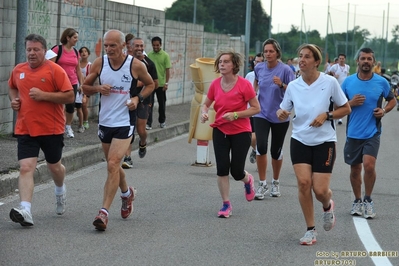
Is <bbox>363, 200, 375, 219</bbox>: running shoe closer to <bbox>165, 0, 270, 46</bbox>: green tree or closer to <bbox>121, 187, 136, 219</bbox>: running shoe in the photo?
<bbox>121, 187, 136, 219</bbox>: running shoe

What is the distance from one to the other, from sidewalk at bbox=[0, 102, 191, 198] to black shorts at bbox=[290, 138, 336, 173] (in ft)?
12.6

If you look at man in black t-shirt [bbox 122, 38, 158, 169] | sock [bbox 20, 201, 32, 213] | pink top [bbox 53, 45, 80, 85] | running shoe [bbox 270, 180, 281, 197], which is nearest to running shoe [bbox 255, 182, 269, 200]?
running shoe [bbox 270, 180, 281, 197]

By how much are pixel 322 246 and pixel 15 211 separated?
2831mm

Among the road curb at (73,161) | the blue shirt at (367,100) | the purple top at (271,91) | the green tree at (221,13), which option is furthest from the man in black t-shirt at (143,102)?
the green tree at (221,13)

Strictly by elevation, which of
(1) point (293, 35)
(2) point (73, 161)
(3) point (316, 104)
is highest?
(1) point (293, 35)

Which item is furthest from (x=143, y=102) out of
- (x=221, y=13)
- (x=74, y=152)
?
(x=221, y=13)

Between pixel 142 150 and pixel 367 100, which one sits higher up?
pixel 367 100

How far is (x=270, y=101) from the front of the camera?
10.6m

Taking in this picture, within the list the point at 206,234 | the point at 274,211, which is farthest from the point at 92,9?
the point at 206,234

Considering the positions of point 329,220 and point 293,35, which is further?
point 293,35

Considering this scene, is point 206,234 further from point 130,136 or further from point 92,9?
point 92,9

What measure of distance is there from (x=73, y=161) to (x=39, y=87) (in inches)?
173

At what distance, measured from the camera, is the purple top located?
10.6 meters

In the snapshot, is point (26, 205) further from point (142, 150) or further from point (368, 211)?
point (142, 150)
